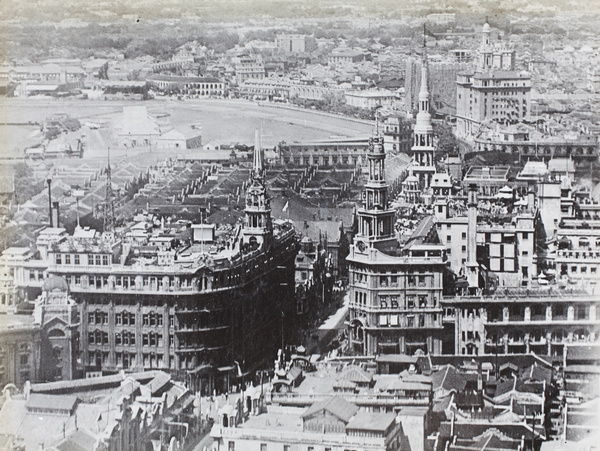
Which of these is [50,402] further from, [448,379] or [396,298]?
[396,298]

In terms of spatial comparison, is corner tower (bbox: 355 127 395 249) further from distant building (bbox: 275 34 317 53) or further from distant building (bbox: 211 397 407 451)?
distant building (bbox: 275 34 317 53)

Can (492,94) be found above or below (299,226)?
above

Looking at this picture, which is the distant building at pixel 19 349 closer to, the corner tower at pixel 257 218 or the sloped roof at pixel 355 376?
the sloped roof at pixel 355 376

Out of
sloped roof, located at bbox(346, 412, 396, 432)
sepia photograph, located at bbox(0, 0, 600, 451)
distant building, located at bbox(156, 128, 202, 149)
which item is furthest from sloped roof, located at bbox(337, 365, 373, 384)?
distant building, located at bbox(156, 128, 202, 149)

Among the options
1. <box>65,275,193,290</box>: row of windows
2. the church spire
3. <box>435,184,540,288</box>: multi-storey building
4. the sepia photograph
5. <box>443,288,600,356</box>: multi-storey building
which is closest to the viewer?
the sepia photograph

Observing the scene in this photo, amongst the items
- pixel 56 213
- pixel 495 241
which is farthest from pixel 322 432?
pixel 56 213

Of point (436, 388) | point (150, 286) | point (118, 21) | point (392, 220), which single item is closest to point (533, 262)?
point (392, 220)

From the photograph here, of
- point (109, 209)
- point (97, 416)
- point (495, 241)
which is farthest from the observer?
point (109, 209)
